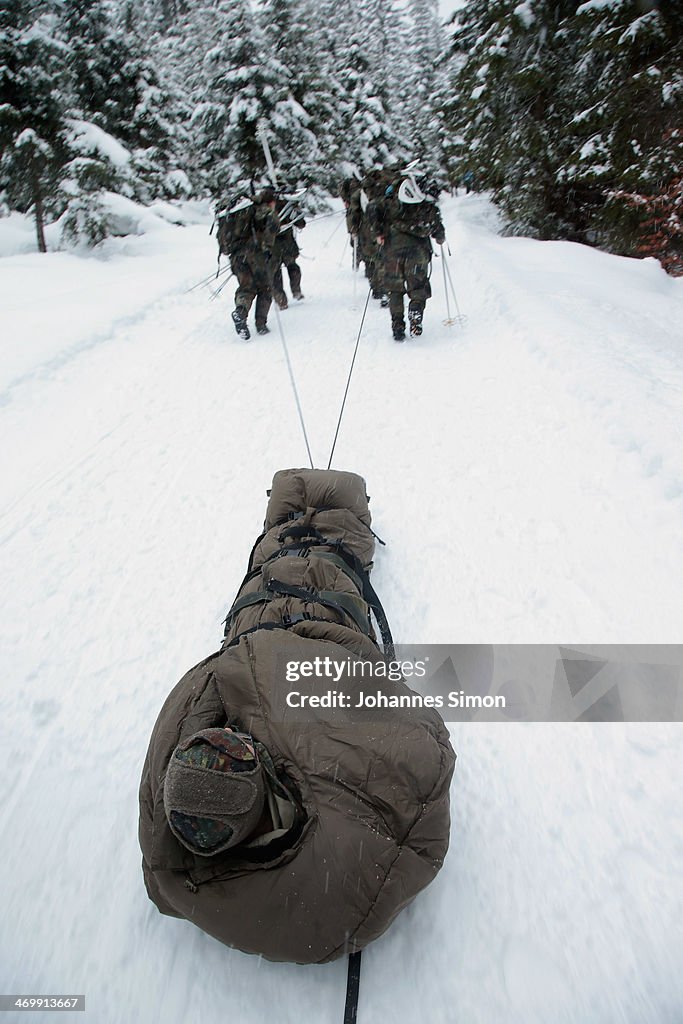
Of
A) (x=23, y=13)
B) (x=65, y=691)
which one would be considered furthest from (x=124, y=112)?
(x=65, y=691)

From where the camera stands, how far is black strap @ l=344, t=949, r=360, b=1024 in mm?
1602

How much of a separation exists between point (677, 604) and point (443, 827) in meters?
1.85

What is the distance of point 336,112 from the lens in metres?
20.4

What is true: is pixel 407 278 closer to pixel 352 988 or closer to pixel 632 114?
pixel 632 114

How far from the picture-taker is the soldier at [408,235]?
6.23 meters

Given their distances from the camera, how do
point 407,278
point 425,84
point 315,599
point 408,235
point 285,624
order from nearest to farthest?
point 285,624
point 315,599
point 408,235
point 407,278
point 425,84

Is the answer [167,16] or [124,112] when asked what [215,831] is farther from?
[167,16]

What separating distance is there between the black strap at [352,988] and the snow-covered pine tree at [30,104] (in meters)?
14.3

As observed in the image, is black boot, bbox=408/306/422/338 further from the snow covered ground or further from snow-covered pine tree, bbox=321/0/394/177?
snow-covered pine tree, bbox=321/0/394/177

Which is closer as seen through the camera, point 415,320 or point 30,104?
point 415,320

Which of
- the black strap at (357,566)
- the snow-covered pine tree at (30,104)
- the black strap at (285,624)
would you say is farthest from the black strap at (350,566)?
the snow-covered pine tree at (30,104)

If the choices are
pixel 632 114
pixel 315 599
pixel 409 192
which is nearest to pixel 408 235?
pixel 409 192

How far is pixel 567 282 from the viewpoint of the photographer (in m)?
7.81

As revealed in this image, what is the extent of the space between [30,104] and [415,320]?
10.3 metres
